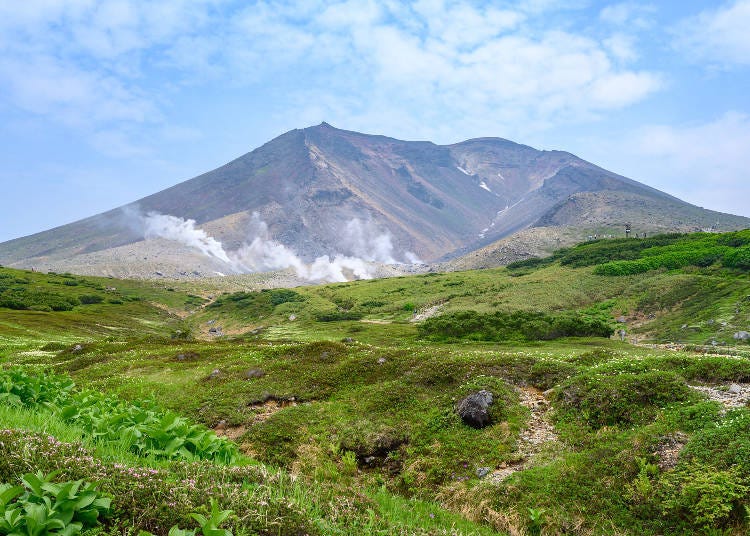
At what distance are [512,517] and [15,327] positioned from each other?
8506 cm

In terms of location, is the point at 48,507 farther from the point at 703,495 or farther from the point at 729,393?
the point at 729,393

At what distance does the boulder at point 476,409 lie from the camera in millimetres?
17703

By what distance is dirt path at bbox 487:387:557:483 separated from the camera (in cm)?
1478

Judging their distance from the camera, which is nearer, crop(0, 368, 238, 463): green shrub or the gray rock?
crop(0, 368, 238, 463): green shrub

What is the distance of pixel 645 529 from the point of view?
36.2 ft

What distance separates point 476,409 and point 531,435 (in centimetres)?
221

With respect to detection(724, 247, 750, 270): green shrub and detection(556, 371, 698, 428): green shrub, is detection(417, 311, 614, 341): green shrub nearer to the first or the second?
detection(724, 247, 750, 270): green shrub

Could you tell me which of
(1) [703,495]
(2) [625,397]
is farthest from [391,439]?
(1) [703,495]

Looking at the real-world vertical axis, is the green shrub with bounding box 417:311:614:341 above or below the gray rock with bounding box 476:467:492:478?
below

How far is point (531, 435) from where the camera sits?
16.6 meters

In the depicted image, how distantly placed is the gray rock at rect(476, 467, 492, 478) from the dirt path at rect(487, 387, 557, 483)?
12 cm

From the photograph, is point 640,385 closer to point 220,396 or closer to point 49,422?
point 49,422

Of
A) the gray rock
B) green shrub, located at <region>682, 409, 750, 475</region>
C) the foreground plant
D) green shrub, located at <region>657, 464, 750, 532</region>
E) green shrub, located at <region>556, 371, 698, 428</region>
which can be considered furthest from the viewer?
green shrub, located at <region>556, 371, 698, 428</region>

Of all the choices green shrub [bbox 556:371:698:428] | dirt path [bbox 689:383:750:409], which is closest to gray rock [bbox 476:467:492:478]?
green shrub [bbox 556:371:698:428]
